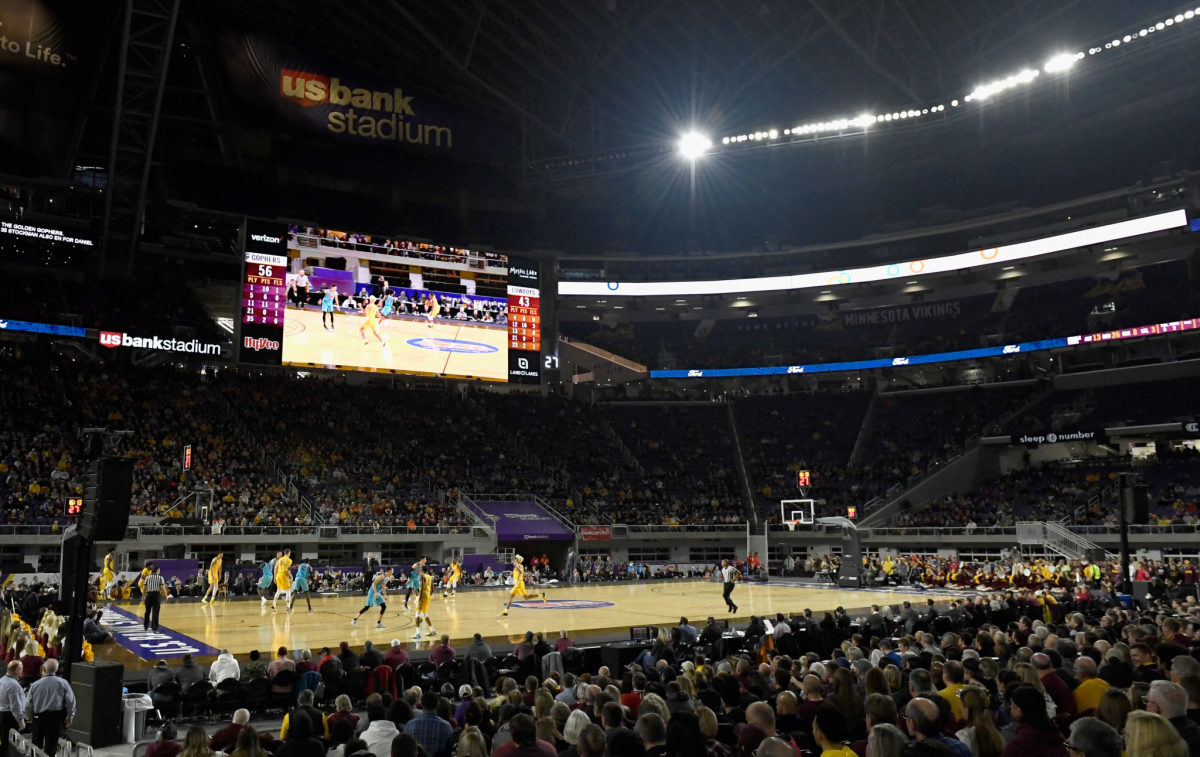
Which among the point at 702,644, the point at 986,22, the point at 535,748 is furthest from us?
the point at 986,22

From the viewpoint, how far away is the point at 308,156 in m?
47.9

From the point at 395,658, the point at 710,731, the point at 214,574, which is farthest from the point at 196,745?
the point at 214,574

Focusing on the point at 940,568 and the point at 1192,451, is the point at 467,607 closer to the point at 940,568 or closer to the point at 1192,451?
the point at 940,568

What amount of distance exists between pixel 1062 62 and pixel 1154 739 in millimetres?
43061

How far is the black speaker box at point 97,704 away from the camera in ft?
36.9

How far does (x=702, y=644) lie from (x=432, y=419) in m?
35.6

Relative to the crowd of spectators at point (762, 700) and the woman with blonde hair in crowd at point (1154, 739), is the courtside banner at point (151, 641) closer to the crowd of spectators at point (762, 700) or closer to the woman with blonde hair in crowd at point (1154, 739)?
the crowd of spectators at point (762, 700)

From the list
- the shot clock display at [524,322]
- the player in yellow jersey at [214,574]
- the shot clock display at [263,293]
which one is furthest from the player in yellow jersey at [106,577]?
the shot clock display at [524,322]

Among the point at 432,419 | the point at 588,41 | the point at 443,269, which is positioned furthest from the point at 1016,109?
the point at 432,419

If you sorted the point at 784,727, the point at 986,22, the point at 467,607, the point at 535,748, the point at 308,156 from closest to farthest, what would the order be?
the point at 535,748, the point at 784,727, the point at 467,607, the point at 986,22, the point at 308,156

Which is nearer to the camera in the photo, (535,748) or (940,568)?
(535,748)

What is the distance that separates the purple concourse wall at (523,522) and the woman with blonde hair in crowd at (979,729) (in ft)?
117

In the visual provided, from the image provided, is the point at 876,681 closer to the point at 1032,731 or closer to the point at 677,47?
the point at 1032,731

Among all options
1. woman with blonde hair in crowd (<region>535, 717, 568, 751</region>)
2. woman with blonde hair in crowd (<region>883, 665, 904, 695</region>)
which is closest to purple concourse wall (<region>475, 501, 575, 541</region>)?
woman with blonde hair in crowd (<region>883, 665, 904, 695</region>)
